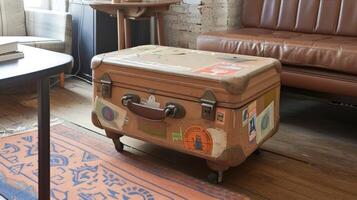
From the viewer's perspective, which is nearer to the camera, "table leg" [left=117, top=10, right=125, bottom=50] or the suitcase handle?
the suitcase handle

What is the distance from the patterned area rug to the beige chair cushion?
1205 mm

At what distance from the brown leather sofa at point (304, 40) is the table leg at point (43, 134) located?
48.0 inches

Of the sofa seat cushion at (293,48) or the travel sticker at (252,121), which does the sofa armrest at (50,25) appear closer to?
the sofa seat cushion at (293,48)

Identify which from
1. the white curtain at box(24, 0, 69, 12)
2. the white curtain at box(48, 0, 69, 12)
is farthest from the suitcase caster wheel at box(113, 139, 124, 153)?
the white curtain at box(24, 0, 69, 12)

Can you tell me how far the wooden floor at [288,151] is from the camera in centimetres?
154

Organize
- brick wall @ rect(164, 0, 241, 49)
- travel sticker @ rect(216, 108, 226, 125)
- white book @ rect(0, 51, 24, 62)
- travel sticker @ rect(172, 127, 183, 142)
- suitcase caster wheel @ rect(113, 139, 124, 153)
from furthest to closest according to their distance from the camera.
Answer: brick wall @ rect(164, 0, 241, 49)
suitcase caster wheel @ rect(113, 139, 124, 153)
travel sticker @ rect(172, 127, 183, 142)
travel sticker @ rect(216, 108, 226, 125)
white book @ rect(0, 51, 24, 62)

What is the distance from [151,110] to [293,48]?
31.2 inches

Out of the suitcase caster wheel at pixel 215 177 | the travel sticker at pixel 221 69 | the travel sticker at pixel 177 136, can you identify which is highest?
the travel sticker at pixel 221 69

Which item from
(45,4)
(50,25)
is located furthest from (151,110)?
(45,4)

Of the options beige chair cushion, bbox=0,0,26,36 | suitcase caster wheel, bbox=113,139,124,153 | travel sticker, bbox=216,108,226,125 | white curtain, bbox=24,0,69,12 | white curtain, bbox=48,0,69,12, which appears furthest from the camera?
white curtain, bbox=24,0,69,12

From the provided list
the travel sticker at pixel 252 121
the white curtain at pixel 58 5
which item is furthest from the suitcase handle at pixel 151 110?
the white curtain at pixel 58 5

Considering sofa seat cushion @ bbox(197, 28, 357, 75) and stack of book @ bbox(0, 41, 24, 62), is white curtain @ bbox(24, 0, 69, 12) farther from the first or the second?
stack of book @ bbox(0, 41, 24, 62)

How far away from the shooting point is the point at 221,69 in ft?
4.97

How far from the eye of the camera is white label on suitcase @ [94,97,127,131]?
1.68 metres
